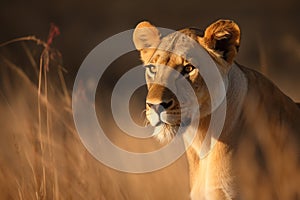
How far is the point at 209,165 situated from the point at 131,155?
61.2 inches

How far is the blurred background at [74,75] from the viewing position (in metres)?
4.63

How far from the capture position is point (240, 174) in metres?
4.29

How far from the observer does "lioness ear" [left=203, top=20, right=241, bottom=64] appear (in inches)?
175

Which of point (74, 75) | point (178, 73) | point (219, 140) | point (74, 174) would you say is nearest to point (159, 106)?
point (178, 73)

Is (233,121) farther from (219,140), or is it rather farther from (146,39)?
(146,39)

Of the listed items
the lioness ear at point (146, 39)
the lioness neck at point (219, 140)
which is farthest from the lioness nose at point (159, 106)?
the lioness ear at point (146, 39)

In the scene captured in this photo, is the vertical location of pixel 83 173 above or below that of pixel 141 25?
below

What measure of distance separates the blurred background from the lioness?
236mm

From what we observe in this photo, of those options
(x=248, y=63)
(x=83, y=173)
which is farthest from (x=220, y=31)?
(x=248, y=63)

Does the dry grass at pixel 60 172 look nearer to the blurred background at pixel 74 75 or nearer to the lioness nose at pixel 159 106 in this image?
the blurred background at pixel 74 75

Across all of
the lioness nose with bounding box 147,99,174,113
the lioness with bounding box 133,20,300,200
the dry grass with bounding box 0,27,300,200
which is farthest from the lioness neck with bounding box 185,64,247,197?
the lioness nose with bounding box 147,99,174,113

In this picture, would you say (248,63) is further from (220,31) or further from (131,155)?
(220,31)

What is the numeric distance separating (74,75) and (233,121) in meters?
7.09

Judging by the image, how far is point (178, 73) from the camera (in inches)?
170
